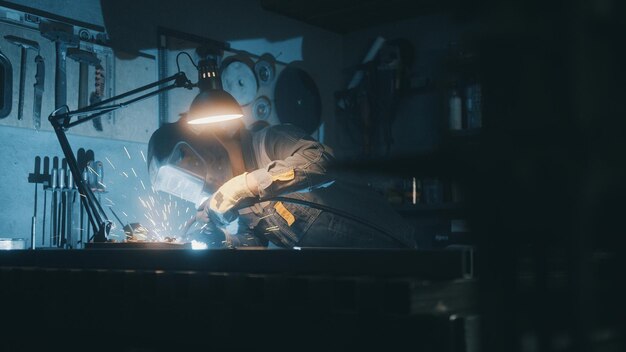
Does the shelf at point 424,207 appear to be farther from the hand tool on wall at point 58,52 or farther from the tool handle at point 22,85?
the tool handle at point 22,85

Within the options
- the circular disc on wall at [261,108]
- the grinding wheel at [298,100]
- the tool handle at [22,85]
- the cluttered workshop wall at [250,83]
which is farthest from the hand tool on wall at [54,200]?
the grinding wheel at [298,100]

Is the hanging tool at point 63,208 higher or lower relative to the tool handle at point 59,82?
lower

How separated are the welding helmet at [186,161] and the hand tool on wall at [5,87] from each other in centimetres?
69

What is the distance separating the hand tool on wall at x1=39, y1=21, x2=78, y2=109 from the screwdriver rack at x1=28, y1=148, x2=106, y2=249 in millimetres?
291

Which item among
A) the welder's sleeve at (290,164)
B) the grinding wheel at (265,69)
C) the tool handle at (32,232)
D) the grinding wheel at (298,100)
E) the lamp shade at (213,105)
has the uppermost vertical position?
the grinding wheel at (265,69)

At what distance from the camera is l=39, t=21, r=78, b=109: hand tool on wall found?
3.15 metres

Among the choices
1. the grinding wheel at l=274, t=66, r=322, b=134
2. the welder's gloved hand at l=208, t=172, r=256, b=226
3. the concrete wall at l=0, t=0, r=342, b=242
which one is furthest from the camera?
the grinding wheel at l=274, t=66, r=322, b=134

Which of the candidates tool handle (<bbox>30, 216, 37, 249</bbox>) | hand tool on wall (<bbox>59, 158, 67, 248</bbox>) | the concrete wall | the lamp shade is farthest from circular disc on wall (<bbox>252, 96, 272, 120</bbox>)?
the lamp shade

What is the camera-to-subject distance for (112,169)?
3.41 meters

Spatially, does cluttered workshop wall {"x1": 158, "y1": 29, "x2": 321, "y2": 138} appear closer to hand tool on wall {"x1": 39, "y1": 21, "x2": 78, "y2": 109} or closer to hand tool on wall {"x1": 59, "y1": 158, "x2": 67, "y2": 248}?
hand tool on wall {"x1": 39, "y1": 21, "x2": 78, "y2": 109}

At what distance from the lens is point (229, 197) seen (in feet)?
9.16

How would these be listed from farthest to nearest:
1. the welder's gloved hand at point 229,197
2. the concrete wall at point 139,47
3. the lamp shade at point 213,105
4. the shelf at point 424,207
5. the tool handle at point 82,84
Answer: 1. the shelf at point 424,207
2. the tool handle at point 82,84
3. the concrete wall at point 139,47
4. the welder's gloved hand at point 229,197
5. the lamp shade at point 213,105

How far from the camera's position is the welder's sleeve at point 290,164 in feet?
9.17

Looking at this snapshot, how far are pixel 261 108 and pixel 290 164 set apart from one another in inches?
58.8
